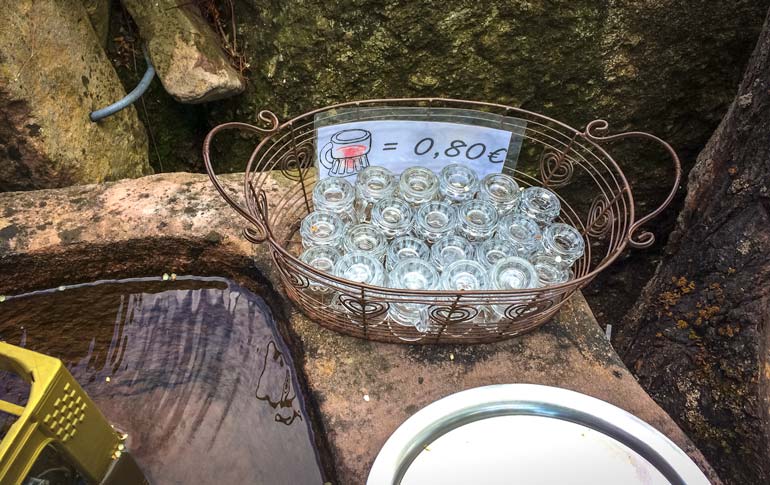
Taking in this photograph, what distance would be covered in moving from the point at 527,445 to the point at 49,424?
3.16 feet

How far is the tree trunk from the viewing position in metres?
1.36

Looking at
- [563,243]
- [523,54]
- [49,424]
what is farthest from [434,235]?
[49,424]

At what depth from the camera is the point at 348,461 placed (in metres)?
1.21

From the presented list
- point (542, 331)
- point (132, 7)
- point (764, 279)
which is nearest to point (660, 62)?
point (764, 279)

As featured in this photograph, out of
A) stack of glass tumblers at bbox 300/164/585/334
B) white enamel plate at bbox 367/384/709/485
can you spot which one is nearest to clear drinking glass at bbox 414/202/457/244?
stack of glass tumblers at bbox 300/164/585/334

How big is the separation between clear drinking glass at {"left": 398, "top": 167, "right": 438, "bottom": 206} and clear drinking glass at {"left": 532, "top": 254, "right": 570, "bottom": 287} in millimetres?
351

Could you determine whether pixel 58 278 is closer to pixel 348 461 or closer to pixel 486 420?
pixel 348 461

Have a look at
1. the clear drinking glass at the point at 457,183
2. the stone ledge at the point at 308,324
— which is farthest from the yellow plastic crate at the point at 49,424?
the clear drinking glass at the point at 457,183

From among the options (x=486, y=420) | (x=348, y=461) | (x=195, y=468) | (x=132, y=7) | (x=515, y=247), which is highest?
(x=132, y=7)

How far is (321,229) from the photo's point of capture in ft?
4.98

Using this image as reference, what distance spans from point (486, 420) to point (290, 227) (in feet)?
2.67

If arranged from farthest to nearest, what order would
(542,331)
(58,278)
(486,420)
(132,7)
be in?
(132,7) → (58,278) → (542,331) → (486,420)

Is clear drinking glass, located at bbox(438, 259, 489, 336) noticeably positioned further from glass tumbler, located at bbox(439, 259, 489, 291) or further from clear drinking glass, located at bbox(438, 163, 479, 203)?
clear drinking glass, located at bbox(438, 163, 479, 203)

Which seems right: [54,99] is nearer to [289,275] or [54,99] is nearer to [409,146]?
[289,275]
